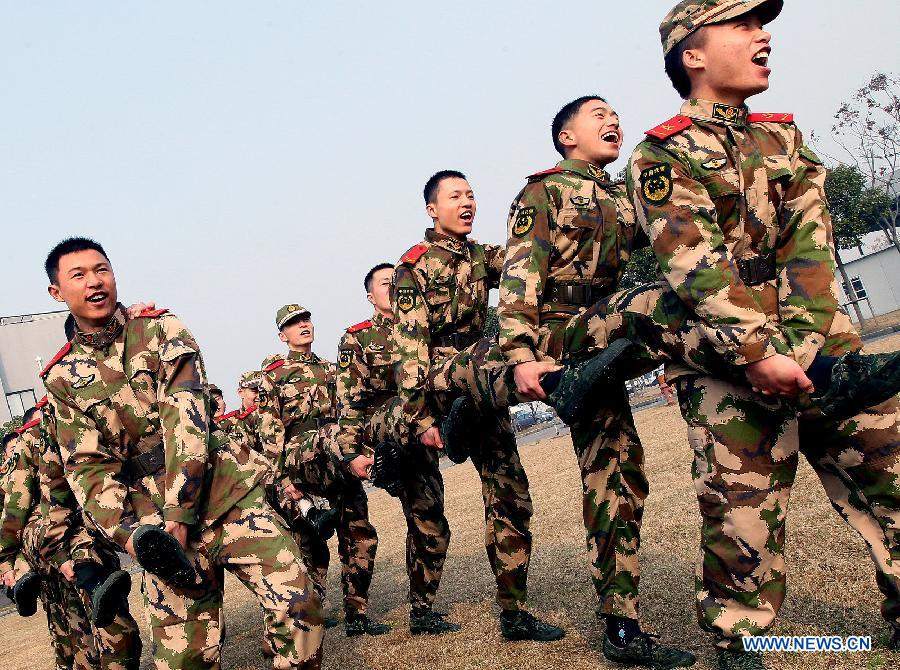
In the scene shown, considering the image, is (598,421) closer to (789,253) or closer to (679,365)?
(679,365)

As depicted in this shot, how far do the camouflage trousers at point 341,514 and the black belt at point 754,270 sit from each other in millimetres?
3926

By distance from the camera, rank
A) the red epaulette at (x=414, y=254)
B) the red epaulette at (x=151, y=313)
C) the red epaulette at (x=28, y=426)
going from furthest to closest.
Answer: the red epaulette at (x=28, y=426)
the red epaulette at (x=414, y=254)
the red epaulette at (x=151, y=313)

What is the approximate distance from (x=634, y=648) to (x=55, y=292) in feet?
11.3

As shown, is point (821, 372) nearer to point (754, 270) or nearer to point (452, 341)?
point (754, 270)

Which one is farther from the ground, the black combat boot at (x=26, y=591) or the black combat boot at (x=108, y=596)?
the black combat boot at (x=108, y=596)

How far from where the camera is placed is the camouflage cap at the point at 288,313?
7.82 metres

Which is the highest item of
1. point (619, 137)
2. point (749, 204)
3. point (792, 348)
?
point (619, 137)

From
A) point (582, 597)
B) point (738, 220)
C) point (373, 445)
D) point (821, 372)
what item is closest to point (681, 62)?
point (738, 220)

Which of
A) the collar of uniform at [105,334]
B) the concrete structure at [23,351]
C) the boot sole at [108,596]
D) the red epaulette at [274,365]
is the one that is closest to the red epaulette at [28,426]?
the red epaulette at [274,365]

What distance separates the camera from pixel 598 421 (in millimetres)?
Answer: 3672

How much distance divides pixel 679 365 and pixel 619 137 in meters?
1.72

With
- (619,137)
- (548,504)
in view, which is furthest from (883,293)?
(619,137)

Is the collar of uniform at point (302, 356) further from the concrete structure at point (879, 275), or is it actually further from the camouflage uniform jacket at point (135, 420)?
the concrete structure at point (879, 275)

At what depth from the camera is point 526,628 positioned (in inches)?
167
